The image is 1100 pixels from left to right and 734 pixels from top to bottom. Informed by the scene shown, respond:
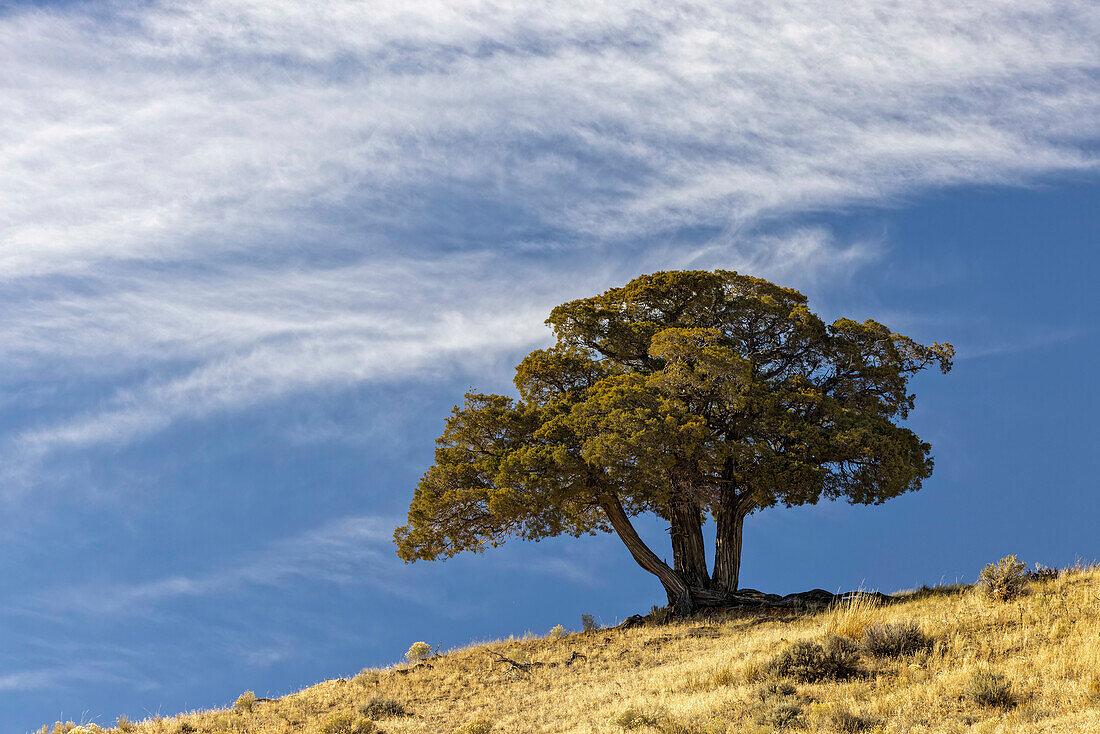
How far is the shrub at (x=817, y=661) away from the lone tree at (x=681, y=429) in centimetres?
853

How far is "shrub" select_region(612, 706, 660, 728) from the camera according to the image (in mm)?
12400

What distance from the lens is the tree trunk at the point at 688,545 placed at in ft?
83.9

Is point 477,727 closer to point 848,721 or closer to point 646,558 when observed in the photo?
point 848,721

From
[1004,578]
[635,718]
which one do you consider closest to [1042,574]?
[1004,578]

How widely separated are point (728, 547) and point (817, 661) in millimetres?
11975

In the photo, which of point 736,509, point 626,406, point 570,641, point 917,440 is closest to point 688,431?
point 626,406

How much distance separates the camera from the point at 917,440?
2609 centimetres

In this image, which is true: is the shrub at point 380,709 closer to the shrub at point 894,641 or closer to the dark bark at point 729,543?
the shrub at point 894,641

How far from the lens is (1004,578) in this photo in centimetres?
1700

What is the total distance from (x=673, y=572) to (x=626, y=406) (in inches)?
223

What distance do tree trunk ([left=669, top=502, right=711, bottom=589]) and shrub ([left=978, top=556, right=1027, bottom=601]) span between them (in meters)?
9.10

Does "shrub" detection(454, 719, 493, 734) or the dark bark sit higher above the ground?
the dark bark

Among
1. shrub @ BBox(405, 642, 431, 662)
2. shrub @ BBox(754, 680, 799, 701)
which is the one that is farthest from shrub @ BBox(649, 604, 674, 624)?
shrub @ BBox(754, 680, 799, 701)

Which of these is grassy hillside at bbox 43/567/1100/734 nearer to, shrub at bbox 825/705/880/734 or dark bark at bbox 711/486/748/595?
shrub at bbox 825/705/880/734
